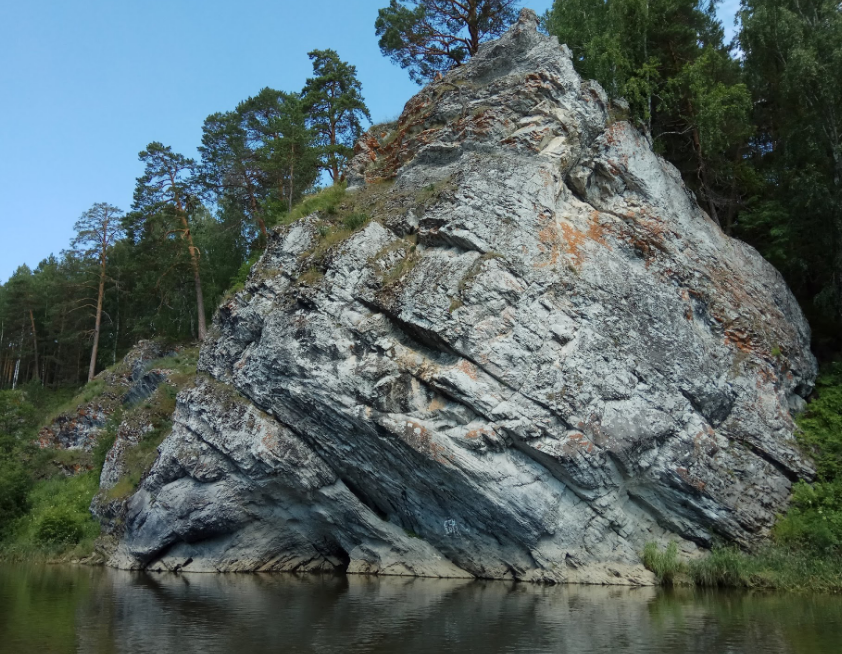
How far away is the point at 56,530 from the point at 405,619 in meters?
19.7

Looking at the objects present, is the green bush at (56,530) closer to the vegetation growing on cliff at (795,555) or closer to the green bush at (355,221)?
the green bush at (355,221)

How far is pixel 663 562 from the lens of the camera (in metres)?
16.7

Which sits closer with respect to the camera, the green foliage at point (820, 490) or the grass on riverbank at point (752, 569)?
the grass on riverbank at point (752, 569)

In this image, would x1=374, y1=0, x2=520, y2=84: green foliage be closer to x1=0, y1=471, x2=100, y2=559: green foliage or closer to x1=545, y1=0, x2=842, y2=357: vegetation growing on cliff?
x1=545, y1=0, x2=842, y2=357: vegetation growing on cliff

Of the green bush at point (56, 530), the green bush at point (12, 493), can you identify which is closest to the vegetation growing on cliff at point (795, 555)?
the green bush at point (56, 530)

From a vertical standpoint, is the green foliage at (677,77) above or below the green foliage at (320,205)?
above

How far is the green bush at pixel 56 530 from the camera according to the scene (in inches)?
1001

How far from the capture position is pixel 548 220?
67.1ft

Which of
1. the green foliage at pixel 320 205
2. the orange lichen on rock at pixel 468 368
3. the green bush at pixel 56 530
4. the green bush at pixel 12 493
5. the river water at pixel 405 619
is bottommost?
the river water at pixel 405 619

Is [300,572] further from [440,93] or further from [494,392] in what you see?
[440,93]

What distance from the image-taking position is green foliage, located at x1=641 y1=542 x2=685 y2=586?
655 inches

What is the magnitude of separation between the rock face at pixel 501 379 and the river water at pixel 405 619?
7.85 feet

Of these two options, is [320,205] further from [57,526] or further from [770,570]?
[770,570]

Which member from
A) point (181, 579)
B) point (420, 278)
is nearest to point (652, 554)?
point (420, 278)
